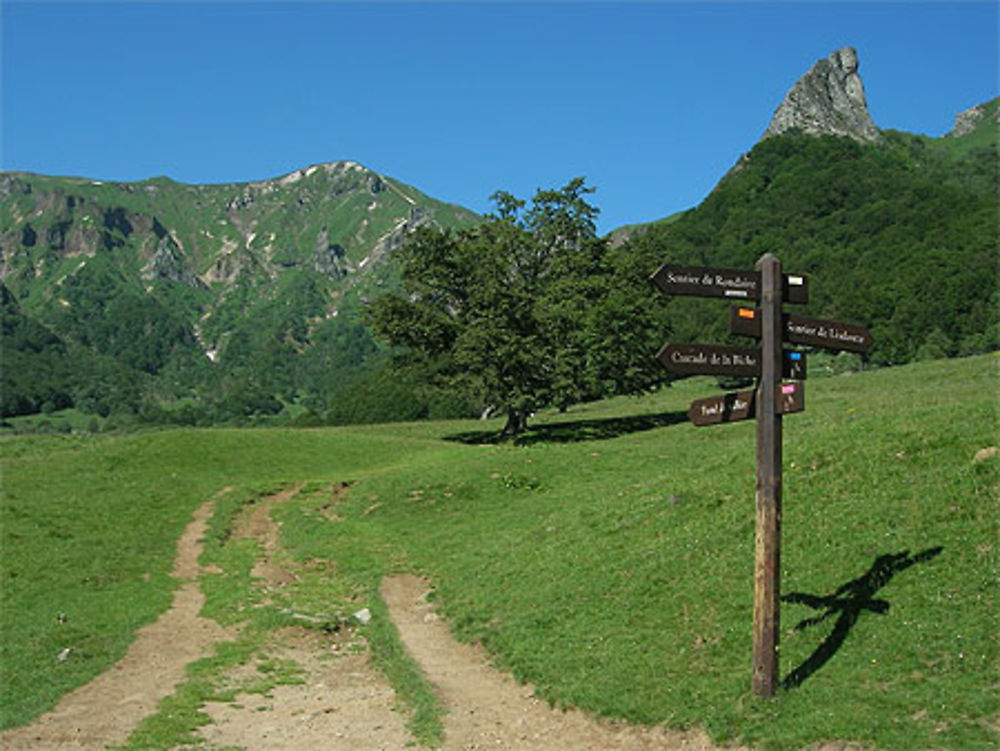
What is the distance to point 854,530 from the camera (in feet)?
62.1

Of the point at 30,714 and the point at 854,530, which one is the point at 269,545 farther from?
the point at 854,530

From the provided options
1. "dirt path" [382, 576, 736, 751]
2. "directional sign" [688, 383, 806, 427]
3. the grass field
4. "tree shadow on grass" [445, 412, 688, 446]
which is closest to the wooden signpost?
"directional sign" [688, 383, 806, 427]

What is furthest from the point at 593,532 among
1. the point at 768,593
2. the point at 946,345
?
the point at 946,345

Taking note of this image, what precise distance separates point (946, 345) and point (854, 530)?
390 ft

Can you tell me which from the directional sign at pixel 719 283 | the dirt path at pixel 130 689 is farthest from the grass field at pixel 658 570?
the directional sign at pixel 719 283

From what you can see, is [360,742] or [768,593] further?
[360,742]

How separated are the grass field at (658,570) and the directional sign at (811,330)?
4828 millimetres

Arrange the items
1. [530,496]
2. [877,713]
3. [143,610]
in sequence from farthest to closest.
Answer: [530,496] → [143,610] → [877,713]

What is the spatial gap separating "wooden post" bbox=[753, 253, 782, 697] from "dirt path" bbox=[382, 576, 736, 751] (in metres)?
1.63

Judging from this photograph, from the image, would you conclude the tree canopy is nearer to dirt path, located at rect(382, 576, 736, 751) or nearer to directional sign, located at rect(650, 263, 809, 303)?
dirt path, located at rect(382, 576, 736, 751)

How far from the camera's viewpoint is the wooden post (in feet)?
46.1

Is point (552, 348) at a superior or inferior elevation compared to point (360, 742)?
superior

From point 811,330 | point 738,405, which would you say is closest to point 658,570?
point 738,405

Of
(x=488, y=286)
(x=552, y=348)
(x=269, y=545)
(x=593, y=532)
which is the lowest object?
(x=269, y=545)
